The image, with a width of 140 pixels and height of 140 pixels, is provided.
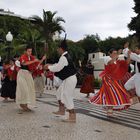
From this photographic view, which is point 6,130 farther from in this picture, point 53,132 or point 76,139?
point 76,139

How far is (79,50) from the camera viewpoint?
52.1 metres

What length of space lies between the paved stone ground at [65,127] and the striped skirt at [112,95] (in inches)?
12.5

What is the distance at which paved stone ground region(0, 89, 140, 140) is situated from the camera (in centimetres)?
618

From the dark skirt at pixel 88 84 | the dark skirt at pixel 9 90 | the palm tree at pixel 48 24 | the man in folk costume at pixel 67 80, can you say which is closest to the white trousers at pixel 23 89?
the man in folk costume at pixel 67 80

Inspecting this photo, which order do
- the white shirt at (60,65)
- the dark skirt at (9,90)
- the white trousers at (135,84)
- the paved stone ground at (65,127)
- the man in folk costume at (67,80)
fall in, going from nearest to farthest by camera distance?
1. the paved stone ground at (65,127)
2. the white shirt at (60,65)
3. the man in folk costume at (67,80)
4. the white trousers at (135,84)
5. the dark skirt at (9,90)

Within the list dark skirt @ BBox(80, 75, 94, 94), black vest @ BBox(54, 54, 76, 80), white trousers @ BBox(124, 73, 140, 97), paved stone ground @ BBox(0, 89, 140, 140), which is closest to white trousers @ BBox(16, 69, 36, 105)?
paved stone ground @ BBox(0, 89, 140, 140)

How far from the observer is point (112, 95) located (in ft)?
27.8

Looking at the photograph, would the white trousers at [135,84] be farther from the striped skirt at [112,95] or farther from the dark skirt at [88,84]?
the dark skirt at [88,84]

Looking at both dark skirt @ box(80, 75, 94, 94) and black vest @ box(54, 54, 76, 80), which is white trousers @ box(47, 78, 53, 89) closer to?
dark skirt @ box(80, 75, 94, 94)

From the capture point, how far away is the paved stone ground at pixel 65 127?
20.3 feet

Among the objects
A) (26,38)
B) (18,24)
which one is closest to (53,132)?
(26,38)

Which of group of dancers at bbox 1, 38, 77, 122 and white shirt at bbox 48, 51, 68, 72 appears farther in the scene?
group of dancers at bbox 1, 38, 77, 122

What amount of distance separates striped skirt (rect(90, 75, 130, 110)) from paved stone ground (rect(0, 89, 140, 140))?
316 mm

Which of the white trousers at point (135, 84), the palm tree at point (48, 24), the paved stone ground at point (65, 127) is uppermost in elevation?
the palm tree at point (48, 24)
